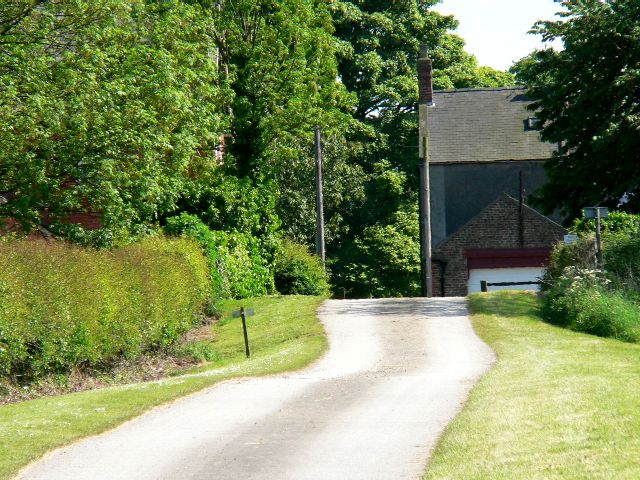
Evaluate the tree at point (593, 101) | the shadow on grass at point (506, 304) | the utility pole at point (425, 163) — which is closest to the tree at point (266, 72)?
the utility pole at point (425, 163)

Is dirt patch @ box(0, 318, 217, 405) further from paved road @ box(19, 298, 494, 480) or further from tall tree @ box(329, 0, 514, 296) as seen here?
tall tree @ box(329, 0, 514, 296)

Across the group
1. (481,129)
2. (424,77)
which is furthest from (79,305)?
(481,129)

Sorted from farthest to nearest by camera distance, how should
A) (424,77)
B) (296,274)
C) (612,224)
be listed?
(424,77)
(296,274)
(612,224)

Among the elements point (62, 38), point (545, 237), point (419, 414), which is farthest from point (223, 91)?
point (419, 414)

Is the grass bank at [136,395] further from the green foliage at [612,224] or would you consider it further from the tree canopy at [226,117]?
the green foliage at [612,224]

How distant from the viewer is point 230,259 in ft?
116

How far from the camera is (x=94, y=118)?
25375 mm

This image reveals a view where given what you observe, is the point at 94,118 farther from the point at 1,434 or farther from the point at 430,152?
the point at 430,152

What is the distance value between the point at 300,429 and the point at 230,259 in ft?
77.0

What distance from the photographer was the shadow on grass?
2792 centimetres

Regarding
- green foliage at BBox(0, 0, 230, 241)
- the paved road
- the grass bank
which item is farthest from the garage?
the paved road

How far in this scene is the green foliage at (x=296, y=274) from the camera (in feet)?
137

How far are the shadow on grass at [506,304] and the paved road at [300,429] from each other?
7221 mm

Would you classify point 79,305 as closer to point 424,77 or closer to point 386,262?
point 424,77
